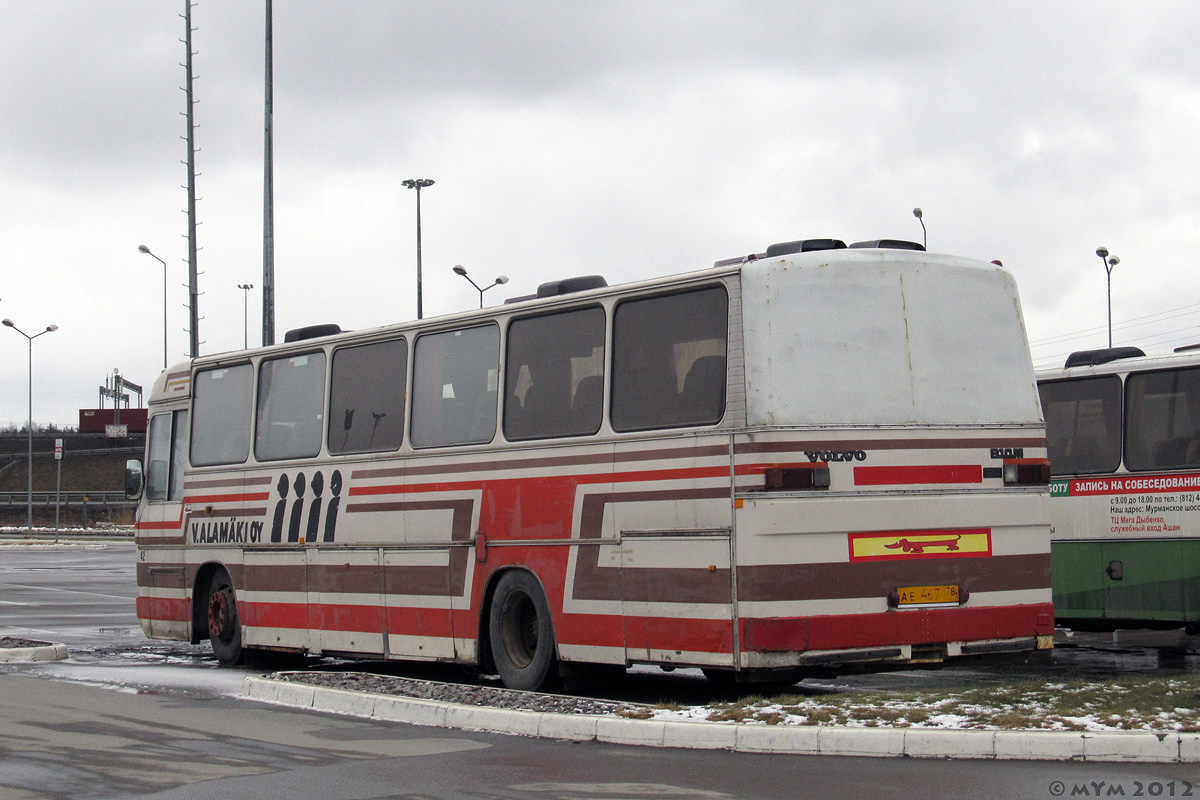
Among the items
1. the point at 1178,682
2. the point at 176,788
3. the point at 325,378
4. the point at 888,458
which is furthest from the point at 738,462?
the point at 325,378

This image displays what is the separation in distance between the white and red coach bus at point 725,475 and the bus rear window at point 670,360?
18 mm

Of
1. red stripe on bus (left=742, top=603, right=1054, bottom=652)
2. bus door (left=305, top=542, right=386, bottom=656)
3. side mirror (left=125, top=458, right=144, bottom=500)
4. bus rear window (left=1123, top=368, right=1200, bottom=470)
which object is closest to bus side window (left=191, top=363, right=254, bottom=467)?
side mirror (left=125, top=458, right=144, bottom=500)

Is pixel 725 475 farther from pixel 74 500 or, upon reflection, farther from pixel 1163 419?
pixel 74 500

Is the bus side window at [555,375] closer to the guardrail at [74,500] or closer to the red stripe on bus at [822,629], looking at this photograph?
the red stripe on bus at [822,629]

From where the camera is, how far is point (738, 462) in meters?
10.3

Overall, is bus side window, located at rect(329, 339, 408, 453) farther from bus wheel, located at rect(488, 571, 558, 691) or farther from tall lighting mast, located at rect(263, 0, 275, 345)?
tall lighting mast, located at rect(263, 0, 275, 345)

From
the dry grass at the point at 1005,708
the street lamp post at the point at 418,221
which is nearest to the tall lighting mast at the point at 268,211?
the dry grass at the point at 1005,708

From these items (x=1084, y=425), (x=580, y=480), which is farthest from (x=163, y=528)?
(x=1084, y=425)

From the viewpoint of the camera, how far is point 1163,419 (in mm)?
14875

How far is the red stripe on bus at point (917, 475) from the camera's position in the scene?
1055cm

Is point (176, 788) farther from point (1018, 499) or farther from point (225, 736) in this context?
point (1018, 499)

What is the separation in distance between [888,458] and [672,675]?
3907 mm

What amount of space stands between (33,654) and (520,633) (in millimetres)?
6196

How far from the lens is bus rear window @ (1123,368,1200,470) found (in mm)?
14648
